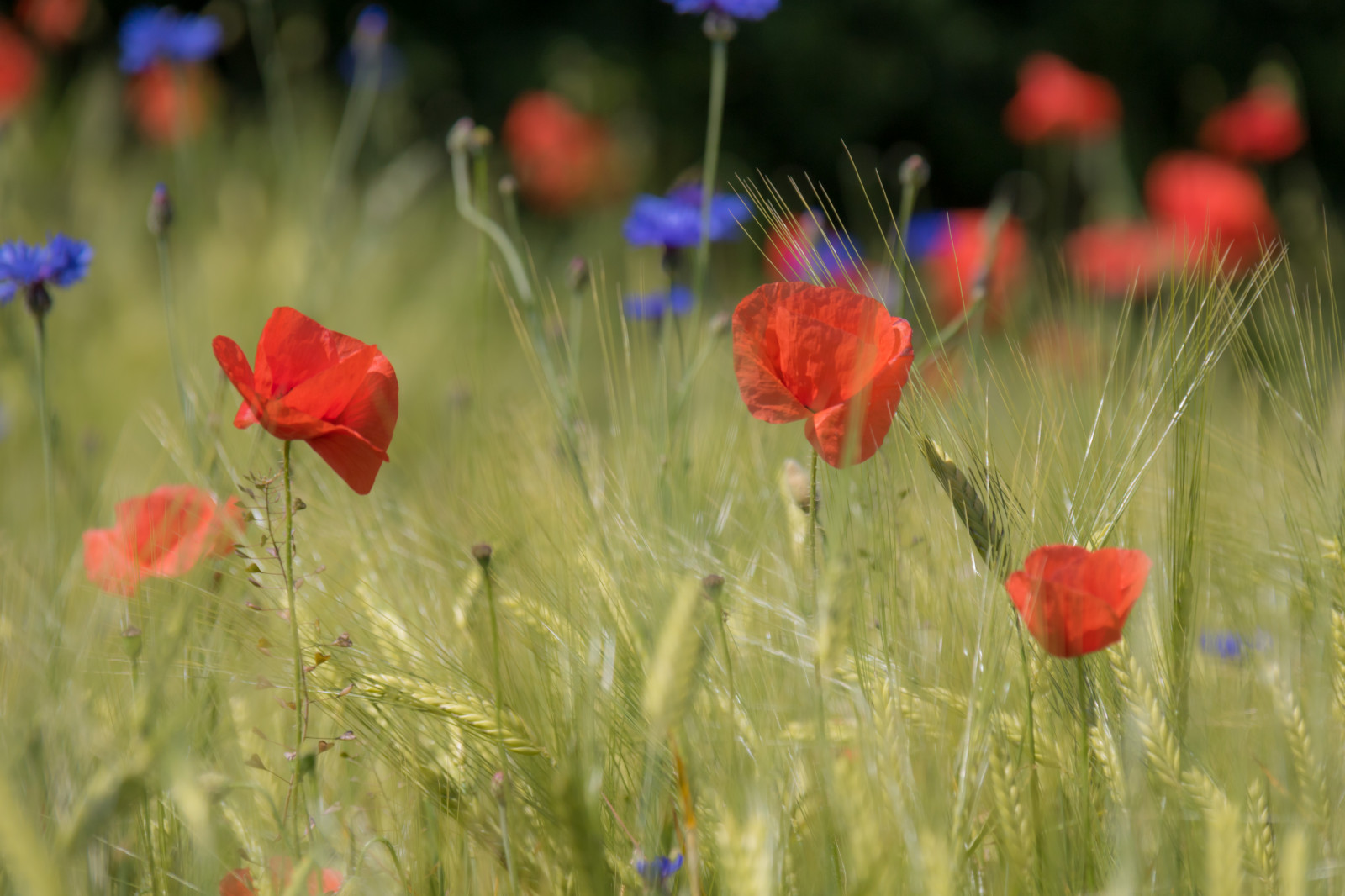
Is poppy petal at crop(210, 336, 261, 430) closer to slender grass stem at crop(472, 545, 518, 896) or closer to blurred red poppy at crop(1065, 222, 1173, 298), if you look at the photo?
slender grass stem at crop(472, 545, 518, 896)

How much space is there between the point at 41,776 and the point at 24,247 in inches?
18.0

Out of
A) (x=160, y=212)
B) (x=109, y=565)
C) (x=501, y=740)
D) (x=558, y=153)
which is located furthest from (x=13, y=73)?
(x=501, y=740)

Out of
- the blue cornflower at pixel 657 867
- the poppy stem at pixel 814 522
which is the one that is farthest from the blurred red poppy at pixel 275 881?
the poppy stem at pixel 814 522

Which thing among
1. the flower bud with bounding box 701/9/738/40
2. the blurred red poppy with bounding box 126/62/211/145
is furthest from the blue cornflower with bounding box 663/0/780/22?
the blurred red poppy with bounding box 126/62/211/145

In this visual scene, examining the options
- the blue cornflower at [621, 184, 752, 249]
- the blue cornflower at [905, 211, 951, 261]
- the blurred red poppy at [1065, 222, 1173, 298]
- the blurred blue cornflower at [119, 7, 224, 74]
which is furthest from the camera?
the blurred red poppy at [1065, 222, 1173, 298]

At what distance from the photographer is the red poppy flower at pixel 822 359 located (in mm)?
531

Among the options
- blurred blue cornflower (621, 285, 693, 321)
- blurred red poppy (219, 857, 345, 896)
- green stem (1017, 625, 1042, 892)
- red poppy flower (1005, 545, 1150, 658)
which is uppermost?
blurred blue cornflower (621, 285, 693, 321)

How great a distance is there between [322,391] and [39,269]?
1.37 ft

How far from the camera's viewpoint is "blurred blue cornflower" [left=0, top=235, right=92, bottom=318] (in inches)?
31.4

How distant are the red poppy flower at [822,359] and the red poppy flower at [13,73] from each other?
7.92 feet

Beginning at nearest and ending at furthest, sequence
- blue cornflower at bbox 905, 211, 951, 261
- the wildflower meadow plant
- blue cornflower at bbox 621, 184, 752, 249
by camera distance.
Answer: the wildflower meadow plant, blue cornflower at bbox 621, 184, 752, 249, blue cornflower at bbox 905, 211, 951, 261

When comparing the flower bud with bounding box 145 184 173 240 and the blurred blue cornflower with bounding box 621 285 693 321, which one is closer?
the flower bud with bounding box 145 184 173 240

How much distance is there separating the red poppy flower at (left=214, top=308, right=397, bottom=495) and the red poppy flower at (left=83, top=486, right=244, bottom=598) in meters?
0.06

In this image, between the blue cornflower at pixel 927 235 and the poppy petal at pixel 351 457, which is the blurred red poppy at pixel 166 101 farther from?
the poppy petal at pixel 351 457
